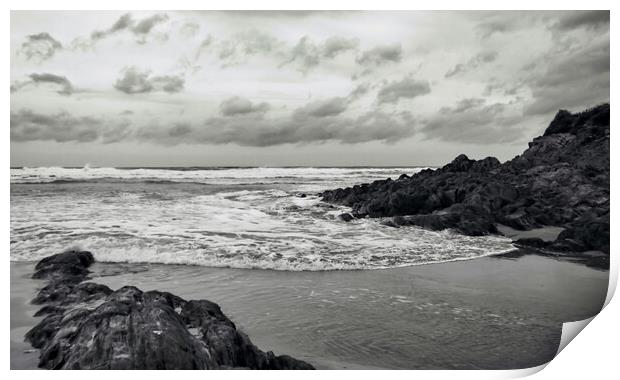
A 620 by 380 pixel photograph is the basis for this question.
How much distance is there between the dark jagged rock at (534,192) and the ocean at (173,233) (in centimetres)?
80

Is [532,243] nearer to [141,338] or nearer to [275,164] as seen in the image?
[275,164]

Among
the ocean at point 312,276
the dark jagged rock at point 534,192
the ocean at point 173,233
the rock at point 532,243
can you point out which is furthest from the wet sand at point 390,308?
the dark jagged rock at point 534,192

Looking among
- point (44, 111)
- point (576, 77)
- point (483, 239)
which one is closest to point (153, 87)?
point (44, 111)

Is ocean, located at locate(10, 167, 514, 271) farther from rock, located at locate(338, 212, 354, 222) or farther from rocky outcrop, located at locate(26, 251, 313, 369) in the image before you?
rocky outcrop, located at locate(26, 251, 313, 369)

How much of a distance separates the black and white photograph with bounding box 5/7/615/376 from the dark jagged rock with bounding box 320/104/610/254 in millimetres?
125

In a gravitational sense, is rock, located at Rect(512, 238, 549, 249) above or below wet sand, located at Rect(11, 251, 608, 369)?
above

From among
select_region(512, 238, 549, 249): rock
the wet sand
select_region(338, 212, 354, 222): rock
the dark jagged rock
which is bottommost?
the wet sand

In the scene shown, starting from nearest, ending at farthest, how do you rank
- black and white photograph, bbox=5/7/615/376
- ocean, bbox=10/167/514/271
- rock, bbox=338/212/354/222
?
black and white photograph, bbox=5/7/615/376, ocean, bbox=10/167/514/271, rock, bbox=338/212/354/222

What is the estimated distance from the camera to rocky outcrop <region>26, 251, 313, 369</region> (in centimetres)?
276

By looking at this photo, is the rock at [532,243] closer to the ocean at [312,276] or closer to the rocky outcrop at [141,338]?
the ocean at [312,276]

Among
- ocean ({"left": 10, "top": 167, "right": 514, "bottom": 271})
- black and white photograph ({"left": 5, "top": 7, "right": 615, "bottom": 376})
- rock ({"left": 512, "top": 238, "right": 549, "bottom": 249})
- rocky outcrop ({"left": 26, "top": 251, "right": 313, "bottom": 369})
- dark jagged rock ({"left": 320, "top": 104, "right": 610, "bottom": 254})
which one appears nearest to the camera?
rocky outcrop ({"left": 26, "top": 251, "right": 313, "bottom": 369})

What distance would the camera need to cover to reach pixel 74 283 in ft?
12.8

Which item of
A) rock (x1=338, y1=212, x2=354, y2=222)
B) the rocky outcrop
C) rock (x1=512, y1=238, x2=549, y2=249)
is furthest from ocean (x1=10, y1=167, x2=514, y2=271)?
the rocky outcrop

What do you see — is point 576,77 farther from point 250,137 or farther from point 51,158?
point 51,158
